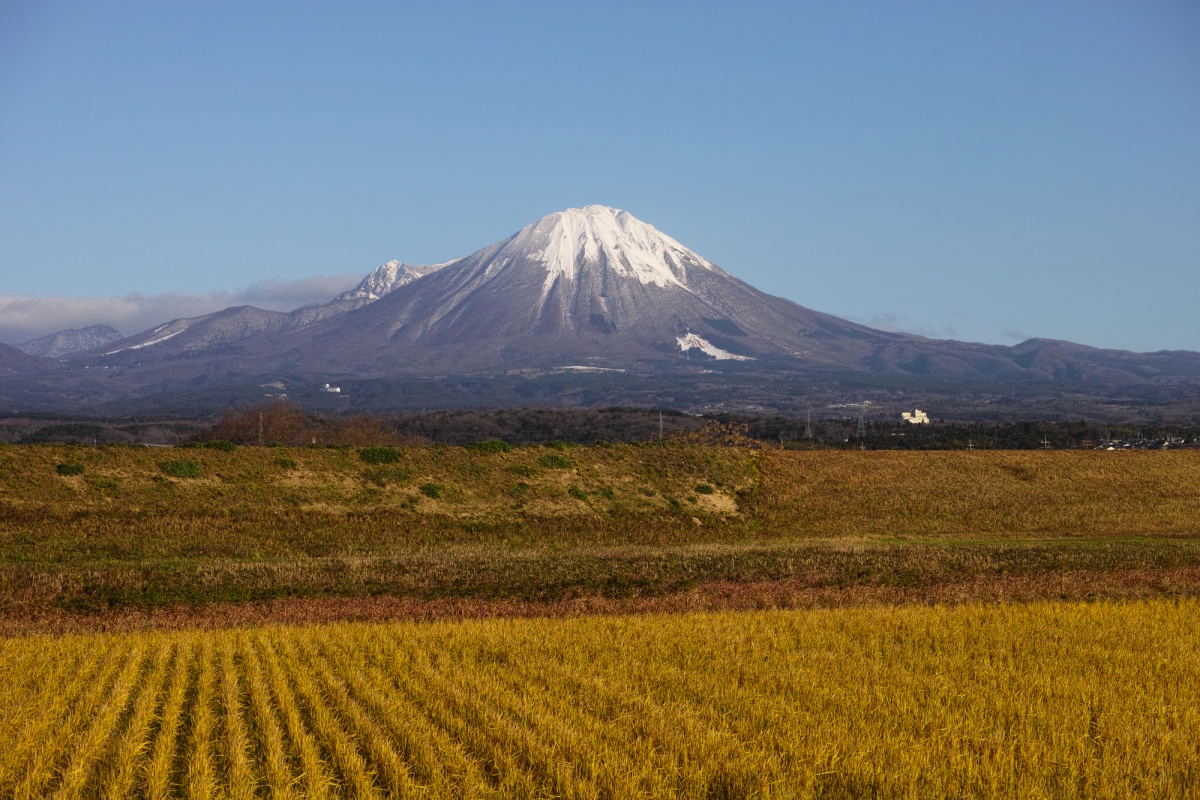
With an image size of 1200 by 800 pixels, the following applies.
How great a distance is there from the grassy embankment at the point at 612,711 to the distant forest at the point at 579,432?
5246 centimetres

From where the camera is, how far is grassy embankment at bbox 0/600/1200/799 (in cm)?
941

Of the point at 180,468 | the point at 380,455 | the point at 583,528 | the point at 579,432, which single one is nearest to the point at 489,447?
the point at 380,455

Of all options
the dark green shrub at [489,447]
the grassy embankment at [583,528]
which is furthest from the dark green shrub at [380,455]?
the dark green shrub at [489,447]

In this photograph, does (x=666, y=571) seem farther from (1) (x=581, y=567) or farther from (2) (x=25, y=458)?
(2) (x=25, y=458)

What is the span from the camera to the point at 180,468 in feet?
123

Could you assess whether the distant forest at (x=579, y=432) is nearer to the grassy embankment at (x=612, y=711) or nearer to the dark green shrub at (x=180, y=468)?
the dark green shrub at (x=180, y=468)

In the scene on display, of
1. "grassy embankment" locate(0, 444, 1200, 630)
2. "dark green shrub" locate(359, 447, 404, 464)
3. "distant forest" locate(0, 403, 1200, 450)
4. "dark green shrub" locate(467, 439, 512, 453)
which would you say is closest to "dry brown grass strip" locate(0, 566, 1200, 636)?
"grassy embankment" locate(0, 444, 1200, 630)

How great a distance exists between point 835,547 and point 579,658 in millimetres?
19963

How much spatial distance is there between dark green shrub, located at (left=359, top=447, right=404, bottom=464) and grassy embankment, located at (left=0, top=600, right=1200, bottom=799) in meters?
24.6

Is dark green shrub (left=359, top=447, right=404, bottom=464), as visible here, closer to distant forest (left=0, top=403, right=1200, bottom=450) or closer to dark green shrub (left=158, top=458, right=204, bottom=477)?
dark green shrub (left=158, top=458, right=204, bottom=477)

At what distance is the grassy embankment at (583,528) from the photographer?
23859 mm

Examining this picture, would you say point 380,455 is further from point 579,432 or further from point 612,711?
point 579,432

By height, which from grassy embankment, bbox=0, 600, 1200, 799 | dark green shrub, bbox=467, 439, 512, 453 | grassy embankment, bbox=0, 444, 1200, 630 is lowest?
grassy embankment, bbox=0, 444, 1200, 630

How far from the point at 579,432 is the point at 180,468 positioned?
186 ft
